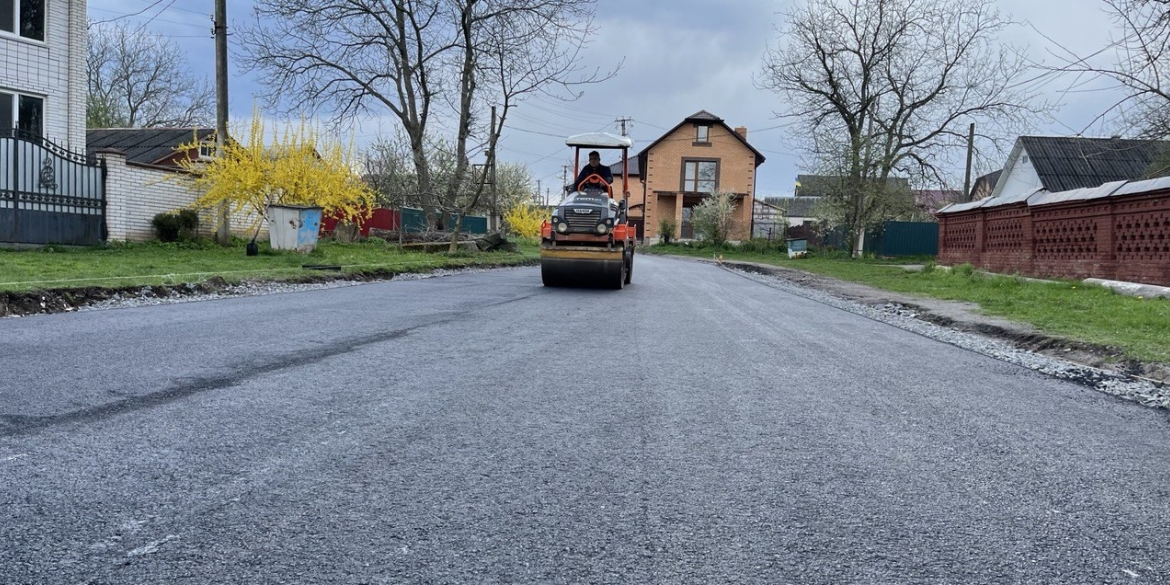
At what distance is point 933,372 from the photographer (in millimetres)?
6652

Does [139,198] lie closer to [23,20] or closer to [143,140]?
[23,20]

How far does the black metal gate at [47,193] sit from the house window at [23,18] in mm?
4100

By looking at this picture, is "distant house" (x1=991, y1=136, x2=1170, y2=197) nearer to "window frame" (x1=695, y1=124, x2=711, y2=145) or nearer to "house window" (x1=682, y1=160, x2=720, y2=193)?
"house window" (x1=682, y1=160, x2=720, y2=193)

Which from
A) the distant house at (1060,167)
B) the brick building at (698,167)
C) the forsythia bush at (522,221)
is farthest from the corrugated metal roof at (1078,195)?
the forsythia bush at (522,221)

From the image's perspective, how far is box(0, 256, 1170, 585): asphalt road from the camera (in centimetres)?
265

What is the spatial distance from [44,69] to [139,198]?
3917mm

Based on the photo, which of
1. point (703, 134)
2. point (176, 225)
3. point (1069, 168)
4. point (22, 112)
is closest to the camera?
point (22, 112)

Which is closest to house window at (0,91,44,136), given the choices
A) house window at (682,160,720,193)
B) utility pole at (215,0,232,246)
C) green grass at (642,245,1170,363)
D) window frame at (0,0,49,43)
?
window frame at (0,0,49,43)

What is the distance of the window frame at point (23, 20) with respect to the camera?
60.8 ft

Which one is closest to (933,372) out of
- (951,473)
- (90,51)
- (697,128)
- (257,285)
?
(951,473)

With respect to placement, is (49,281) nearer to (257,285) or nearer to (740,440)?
(257,285)

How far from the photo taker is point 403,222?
3875 centimetres

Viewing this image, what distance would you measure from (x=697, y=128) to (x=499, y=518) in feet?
182

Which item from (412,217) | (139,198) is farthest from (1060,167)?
(139,198)
